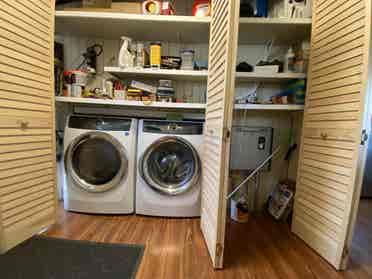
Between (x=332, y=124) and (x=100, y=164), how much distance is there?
1.86 meters

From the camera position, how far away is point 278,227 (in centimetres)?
167

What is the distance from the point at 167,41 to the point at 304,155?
168 cm

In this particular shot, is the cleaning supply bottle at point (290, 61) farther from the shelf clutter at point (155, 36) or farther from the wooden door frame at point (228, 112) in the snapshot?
the wooden door frame at point (228, 112)

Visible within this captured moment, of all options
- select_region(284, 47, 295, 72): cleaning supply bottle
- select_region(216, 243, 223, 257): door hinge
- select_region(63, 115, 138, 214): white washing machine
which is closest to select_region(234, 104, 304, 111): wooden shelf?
select_region(284, 47, 295, 72): cleaning supply bottle

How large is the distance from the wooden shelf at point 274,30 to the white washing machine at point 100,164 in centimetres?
128

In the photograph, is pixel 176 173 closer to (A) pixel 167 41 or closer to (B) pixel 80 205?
(B) pixel 80 205

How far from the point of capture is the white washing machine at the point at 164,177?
5.42ft

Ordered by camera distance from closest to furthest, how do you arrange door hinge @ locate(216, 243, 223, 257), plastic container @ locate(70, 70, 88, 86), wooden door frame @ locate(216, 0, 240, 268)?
wooden door frame @ locate(216, 0, 240, 268) → door hinge @ locate(216, 243, 223, 257) → plastic container @ locate(70, 70, 88, 86)

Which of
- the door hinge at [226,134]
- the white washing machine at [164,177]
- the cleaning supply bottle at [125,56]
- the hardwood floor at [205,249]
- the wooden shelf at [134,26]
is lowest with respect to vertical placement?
the hardwood floor at [205,249]

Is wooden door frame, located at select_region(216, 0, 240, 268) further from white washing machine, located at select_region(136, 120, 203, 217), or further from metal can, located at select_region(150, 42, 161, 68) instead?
metal can, located at select_region(150, 42, 161, 68)

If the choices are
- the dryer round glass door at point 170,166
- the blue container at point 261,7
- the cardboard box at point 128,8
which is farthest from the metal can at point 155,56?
the blue container at point 261,7

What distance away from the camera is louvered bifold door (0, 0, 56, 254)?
3.78 feet

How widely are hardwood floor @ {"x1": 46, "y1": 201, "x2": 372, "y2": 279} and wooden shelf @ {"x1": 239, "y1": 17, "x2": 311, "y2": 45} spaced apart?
1.73 metres

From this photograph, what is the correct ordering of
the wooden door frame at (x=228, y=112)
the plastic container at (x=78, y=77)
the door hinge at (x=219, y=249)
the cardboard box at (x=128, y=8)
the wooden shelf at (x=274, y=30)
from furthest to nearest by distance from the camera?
the plastic container at (x=78, y=77), the cardboard box at (x=128, y=8), the wooden shelf at (x=274, y=30), the door hinge at (x=219, y=249), the wooden door frame at (x=228, y=112)
